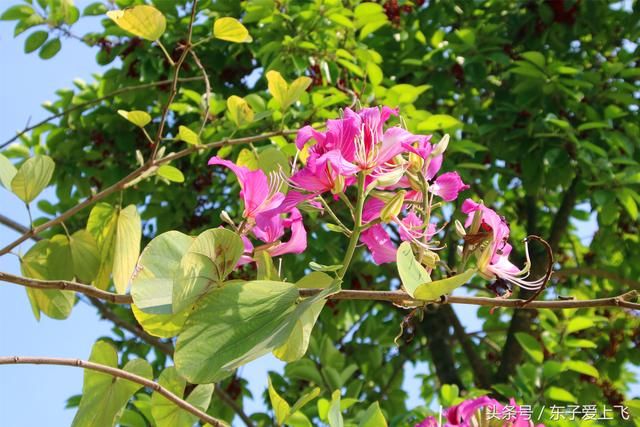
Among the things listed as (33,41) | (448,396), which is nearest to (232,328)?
(448,396)

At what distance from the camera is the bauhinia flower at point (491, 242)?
589 millimetres

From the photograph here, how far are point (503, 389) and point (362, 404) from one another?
0.68 m

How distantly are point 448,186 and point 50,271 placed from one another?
0.45 meters

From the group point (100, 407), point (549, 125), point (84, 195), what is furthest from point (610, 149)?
point (100, 407)

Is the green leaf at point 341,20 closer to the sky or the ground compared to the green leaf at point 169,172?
closer to the ground

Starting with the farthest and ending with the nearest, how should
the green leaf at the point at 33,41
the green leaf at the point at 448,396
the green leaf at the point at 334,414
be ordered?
the green leaf at the point at 33,41 → the green leaf at the point at 448,396 → the green leaf at the point at 334,414

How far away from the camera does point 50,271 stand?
32.4 inches

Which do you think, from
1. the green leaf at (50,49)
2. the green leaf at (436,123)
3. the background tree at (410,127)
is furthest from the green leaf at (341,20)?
the green leaf at (50,49)

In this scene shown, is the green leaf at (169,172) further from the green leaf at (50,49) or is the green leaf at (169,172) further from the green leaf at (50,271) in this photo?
the green leaf at (50,49)

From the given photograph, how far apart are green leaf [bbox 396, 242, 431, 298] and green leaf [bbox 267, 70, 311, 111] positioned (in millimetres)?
498

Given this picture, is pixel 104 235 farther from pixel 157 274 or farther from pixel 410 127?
pixel 410 127

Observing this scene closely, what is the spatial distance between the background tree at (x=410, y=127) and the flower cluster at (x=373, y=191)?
121 centimetres

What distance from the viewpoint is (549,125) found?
2344 millimetres

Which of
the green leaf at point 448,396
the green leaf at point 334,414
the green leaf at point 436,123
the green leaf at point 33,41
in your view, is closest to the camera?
the green leaf at point 334,414
